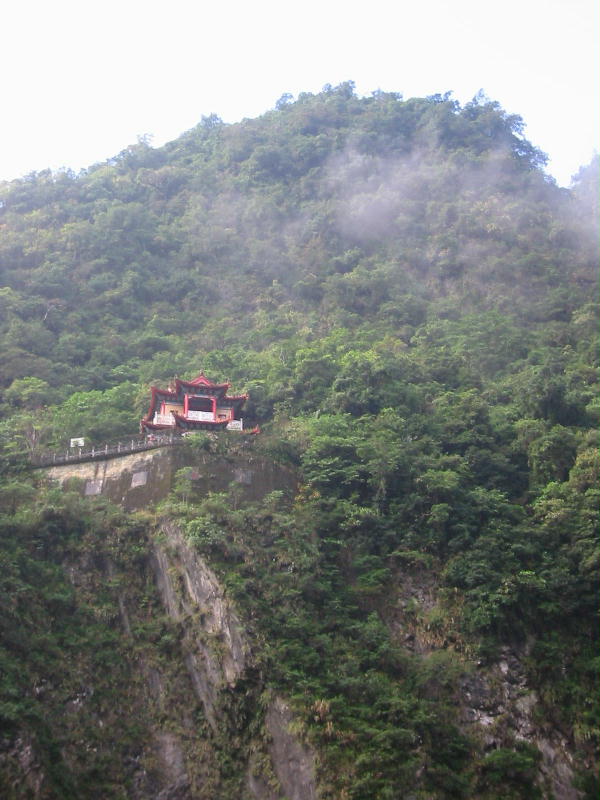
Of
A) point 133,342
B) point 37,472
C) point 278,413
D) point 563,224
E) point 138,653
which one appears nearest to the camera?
point 138,653

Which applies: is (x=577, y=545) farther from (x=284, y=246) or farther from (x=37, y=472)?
(x=284, y=246)

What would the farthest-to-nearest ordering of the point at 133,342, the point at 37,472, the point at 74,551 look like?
the point at 133,342 < the point at 37,472 < the point at 74,551

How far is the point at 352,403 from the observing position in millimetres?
33219

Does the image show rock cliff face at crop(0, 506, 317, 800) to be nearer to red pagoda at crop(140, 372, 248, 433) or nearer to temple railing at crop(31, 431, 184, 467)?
temple railing at crop(31, 431, 184, 467)

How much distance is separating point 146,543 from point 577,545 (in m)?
12.6

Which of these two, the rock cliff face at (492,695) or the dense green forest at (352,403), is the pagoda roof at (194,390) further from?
the rock cliff face at (492,695)

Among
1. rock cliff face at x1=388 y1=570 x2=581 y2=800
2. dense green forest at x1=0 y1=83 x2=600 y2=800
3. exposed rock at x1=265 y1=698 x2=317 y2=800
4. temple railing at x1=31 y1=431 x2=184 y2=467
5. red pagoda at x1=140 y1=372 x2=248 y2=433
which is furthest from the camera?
red pagoda at x1=140 y1=372 x2=248 y2=433

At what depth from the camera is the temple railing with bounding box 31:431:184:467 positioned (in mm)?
30625

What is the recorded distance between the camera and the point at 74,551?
87.0 ft

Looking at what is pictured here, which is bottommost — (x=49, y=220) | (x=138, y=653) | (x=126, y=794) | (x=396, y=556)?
(x=126, y=794)

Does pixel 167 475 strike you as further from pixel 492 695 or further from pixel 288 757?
pixel 492 695

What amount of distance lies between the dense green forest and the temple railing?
75 cm

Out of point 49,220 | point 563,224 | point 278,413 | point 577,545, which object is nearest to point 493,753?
point 577,545

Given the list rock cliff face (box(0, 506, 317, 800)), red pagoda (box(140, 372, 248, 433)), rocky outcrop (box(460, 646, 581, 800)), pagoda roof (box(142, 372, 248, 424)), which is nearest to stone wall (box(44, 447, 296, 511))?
rock cliff face (box(0, 506, 317, 800))
